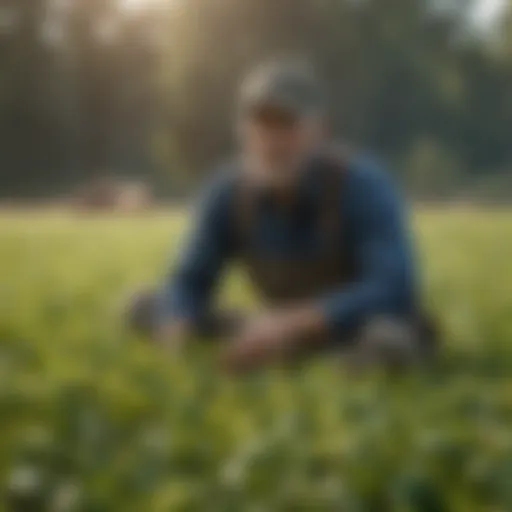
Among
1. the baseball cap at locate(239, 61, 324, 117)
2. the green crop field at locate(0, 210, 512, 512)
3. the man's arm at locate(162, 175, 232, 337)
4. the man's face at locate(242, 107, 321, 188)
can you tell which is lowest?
the green crop field at locate(0, 210, 512, 512)

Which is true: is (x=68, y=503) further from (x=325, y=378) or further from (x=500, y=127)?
(x=500, y=127)

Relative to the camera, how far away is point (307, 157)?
88cm

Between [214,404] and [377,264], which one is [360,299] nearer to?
[377,264]

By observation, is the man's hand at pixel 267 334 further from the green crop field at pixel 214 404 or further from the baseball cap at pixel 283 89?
the baseball cap at pixel 283 89

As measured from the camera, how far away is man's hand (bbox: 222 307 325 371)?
2.86ft

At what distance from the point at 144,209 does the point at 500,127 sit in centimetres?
25

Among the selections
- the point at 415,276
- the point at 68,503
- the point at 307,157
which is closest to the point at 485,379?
the point at 415,276

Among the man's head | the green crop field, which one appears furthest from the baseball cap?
the green crop field

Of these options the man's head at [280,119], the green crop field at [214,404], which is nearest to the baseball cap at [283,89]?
the man's head at [280,119]

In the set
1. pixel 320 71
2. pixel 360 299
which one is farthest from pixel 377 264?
pixel 320 71

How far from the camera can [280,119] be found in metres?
0.88

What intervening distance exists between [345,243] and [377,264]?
0.12ft

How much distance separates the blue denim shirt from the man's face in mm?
16

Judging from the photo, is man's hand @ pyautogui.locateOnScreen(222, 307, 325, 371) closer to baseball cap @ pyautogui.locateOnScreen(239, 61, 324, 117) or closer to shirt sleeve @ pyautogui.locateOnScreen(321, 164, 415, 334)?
shirt sleeve @ pyautogui.locateOnScreen(321, 164, 415, 334)
